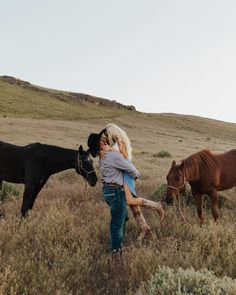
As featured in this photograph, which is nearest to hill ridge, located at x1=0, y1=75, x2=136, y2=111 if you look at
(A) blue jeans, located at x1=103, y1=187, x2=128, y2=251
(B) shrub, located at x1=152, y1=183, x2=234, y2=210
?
(B) shrub, located at x1=152, y1=183, x2=234, y2=210

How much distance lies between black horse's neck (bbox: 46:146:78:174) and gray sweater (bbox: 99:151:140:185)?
213 centimetres

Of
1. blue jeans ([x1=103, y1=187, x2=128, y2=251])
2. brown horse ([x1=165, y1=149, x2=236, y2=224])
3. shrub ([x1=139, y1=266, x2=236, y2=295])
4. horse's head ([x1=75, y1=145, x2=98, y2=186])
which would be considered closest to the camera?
shrub ([x1=139, y1=266, x2=236, y2=295])

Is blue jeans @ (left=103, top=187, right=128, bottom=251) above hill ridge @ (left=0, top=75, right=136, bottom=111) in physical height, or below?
below

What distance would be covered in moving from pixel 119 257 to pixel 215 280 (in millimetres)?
1818

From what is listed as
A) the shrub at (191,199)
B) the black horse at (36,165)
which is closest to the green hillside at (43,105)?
the shrub at (191,199)

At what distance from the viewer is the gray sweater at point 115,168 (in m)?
6.40

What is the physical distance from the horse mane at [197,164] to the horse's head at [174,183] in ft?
0.60

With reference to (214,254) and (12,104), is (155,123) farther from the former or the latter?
(214,254)

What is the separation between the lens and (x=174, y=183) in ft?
25.3

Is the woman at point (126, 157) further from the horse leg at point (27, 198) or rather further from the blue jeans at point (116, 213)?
the horse leg at point (27, 198)

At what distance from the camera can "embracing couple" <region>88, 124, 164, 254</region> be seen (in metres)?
6.36

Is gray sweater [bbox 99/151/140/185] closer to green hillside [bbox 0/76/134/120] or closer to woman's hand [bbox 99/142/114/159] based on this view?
woman's hand [bbox 99/142/114/159]

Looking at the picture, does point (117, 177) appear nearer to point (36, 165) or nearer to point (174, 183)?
point (174, 183)

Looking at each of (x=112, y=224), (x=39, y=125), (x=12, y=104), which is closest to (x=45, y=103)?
(x=12, y=104)
